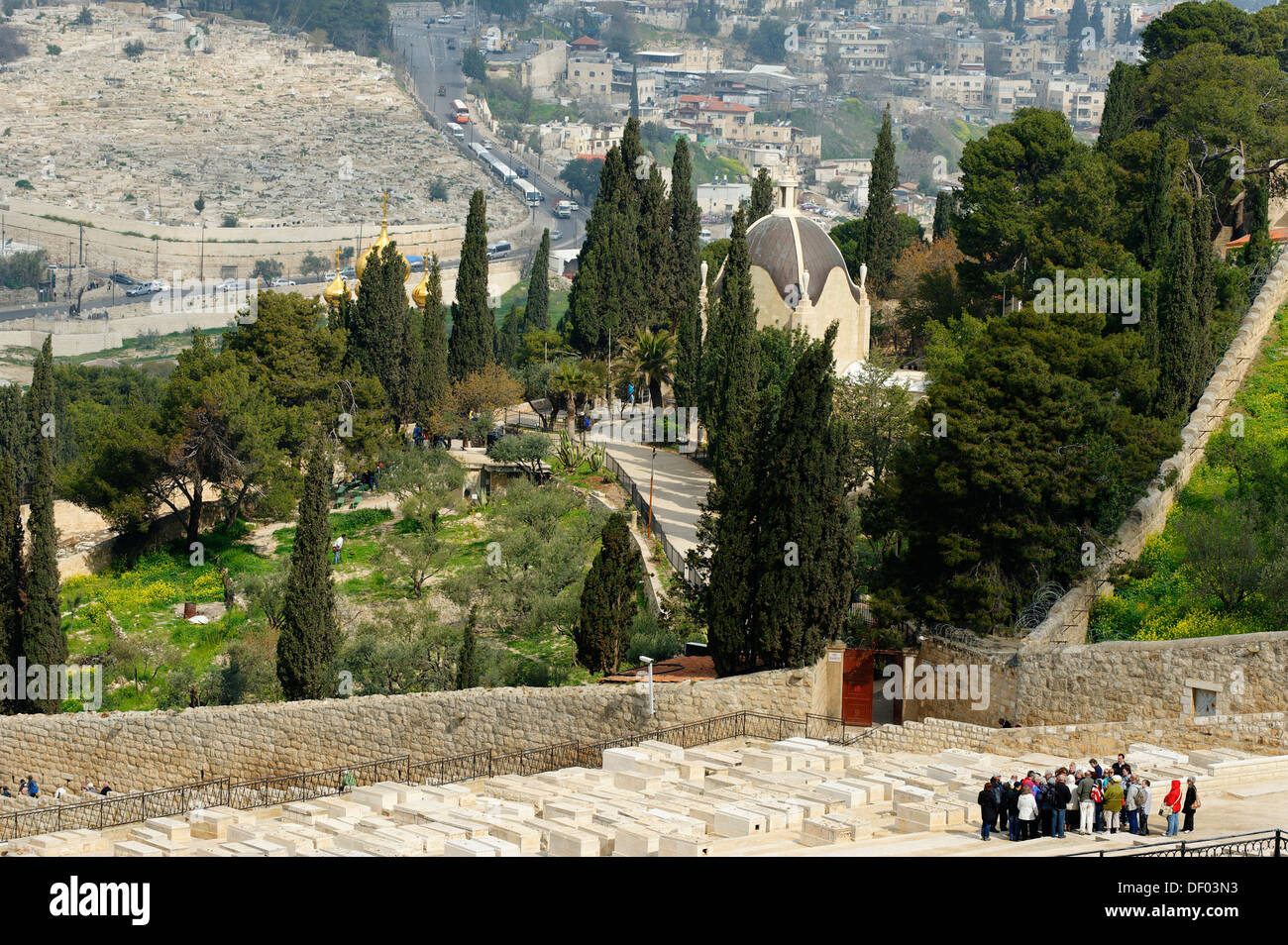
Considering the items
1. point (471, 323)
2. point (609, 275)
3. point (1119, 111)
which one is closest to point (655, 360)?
point (609, 275)

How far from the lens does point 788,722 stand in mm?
25062

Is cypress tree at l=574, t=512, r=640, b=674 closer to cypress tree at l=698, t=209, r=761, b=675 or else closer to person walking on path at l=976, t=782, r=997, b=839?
cypress tree at l=698, t=209, r=761, b=675

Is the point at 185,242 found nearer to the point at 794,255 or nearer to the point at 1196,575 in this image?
the point at 794,255

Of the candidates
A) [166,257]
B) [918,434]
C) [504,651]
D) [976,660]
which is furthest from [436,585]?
[166,257]

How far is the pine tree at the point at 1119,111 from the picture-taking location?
4653 cm

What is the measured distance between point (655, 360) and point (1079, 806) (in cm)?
3123

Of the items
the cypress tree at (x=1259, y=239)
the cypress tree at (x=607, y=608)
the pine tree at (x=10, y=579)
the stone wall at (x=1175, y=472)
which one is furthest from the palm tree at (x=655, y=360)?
the pine tree at (x=10, y=579)

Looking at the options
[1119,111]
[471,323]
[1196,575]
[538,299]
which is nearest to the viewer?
[1196,575]

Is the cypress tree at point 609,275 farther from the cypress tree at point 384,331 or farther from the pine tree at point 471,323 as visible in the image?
the cypress tree at point 384,331

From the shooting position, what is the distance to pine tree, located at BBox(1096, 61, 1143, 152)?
153 ft

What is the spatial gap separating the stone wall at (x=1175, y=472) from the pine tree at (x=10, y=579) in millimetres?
17018

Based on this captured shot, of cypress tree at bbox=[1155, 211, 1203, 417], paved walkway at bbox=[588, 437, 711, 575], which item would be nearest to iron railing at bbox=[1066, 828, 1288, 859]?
cypress tree at bbox=[1155, 211, 1203, 417]

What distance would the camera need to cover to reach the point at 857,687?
86.0 ft

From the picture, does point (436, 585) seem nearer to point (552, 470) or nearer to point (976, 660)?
point (552, 470)
